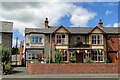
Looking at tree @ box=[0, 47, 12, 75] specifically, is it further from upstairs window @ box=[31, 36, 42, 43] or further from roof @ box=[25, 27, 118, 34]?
roof @ box=[25, 27, 118, 34]

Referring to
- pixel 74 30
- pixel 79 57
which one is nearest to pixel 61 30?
pixel 74 30

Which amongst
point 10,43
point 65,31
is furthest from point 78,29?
point 10,43

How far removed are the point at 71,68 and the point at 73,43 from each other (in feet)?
37.2

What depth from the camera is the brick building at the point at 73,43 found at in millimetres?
31514

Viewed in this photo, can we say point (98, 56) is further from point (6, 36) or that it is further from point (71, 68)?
point (6, 36)

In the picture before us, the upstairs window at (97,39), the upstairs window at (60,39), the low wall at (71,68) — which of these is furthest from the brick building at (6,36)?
the upstairs window at (97,39)

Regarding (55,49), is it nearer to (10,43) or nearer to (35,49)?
(35,49)

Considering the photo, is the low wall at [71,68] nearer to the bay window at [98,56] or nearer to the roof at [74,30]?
the bay window at [98,56]

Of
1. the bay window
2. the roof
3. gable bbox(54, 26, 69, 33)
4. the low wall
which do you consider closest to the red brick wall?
the roof

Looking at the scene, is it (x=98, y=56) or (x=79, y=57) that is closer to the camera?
(x=98, y=56)

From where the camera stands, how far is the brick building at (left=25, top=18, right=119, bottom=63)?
103ft

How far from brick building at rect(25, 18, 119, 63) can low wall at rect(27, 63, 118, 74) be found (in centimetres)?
902

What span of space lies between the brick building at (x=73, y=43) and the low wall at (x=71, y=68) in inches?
355

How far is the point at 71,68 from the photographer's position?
2161 centimetres
